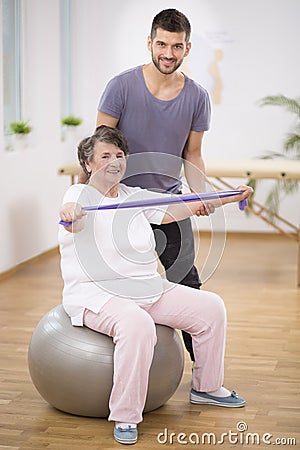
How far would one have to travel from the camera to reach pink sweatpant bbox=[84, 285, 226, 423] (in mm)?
2582

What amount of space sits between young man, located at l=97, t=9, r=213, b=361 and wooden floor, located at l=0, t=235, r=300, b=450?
504 mm

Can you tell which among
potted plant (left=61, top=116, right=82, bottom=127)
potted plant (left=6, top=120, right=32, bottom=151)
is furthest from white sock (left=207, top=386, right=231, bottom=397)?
potted plant (left=61, top=116, right=82, bottom=127)

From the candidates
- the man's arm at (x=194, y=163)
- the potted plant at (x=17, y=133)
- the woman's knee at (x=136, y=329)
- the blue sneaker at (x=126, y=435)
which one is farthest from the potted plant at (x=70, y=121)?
the blue sneaker at (x=126, y=435)

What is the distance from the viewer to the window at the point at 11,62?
5.47m

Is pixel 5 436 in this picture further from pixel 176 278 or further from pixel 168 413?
pixel 176 278

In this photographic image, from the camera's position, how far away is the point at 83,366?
265cm

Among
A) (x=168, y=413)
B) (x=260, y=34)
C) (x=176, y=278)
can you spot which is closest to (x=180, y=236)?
(x=176, y=278)

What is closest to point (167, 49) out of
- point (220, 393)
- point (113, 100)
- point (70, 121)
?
point (113, 100)

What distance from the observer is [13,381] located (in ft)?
10.4

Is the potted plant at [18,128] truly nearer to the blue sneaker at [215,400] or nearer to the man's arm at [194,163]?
the man's arm at [194,163]

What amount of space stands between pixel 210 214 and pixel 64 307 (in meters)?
0.58

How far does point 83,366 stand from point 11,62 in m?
3.35

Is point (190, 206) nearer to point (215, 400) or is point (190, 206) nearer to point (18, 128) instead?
point (215, 400)

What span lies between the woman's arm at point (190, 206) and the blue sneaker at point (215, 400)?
1.98 feet
